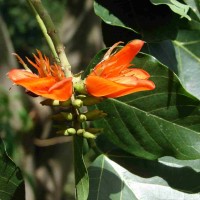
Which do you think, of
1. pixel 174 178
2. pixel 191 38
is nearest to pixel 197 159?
pixel 174 178

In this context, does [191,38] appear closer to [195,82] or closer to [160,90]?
[195,82]

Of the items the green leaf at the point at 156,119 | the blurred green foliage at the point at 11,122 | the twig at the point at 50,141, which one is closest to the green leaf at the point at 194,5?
the green leaf at the point at 156,119

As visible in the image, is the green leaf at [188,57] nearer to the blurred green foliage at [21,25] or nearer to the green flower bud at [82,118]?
the green flower bud at [82,118]

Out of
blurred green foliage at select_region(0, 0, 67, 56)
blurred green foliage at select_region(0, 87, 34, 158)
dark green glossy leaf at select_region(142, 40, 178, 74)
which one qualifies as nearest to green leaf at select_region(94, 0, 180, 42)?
dark green glossy leaf at select_region(142, 40, 178, 74)

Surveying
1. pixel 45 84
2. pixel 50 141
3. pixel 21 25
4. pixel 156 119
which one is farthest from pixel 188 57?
pixel 21 25

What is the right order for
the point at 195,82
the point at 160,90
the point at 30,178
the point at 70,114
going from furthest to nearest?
1. the point at 30,178
2. the point at 195,82
3. the point at 160,90
4. the point at 70,114

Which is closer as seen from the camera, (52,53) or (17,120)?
(52,53)
